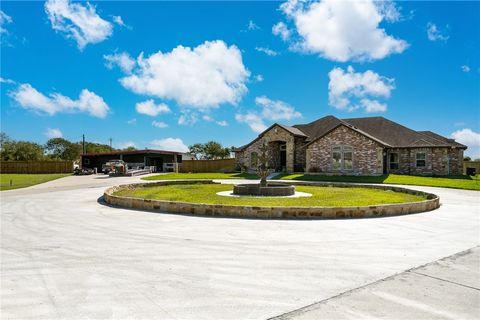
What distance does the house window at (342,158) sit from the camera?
30.0 m

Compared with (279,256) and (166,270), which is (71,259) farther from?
(279,256)

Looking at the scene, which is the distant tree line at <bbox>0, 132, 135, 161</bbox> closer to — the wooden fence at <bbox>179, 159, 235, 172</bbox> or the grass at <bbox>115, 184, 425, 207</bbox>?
the wooden fence at <bbox>179, 159, 235, 172</bbox>

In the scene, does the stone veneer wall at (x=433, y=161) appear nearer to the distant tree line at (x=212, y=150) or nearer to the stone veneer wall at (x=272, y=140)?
the stone veneer wall at (x=272, y=140)

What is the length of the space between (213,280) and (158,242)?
258 centimetres

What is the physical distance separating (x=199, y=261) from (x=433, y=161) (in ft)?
95.6

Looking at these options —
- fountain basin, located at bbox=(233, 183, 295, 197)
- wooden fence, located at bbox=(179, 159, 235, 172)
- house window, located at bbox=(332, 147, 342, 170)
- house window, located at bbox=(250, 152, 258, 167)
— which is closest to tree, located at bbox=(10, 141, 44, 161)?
wooden fence, located at bbox=(179, 159, 235, 172)

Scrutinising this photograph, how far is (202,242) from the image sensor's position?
7.07 m

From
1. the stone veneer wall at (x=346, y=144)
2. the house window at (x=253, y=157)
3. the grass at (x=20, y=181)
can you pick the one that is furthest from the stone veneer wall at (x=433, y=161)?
the grass at (x=20, y=181)

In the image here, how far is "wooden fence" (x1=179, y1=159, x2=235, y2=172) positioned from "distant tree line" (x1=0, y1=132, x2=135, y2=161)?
39.3 m

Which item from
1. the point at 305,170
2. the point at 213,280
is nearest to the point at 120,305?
the point at 213,280

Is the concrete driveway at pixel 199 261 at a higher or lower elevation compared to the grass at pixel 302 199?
lower

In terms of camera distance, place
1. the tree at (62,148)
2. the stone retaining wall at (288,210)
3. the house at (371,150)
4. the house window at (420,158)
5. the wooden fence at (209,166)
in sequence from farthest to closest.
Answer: the tree at (62,148)
the wooden fence at (209,166)
the house window at (420,158)
the house at (371,150)
the stone retaining wall at (288,210)

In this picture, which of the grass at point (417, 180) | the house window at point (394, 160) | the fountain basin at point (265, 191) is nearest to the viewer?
the fountain basin at point (265, 191)

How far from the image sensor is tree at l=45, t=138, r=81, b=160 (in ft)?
261
